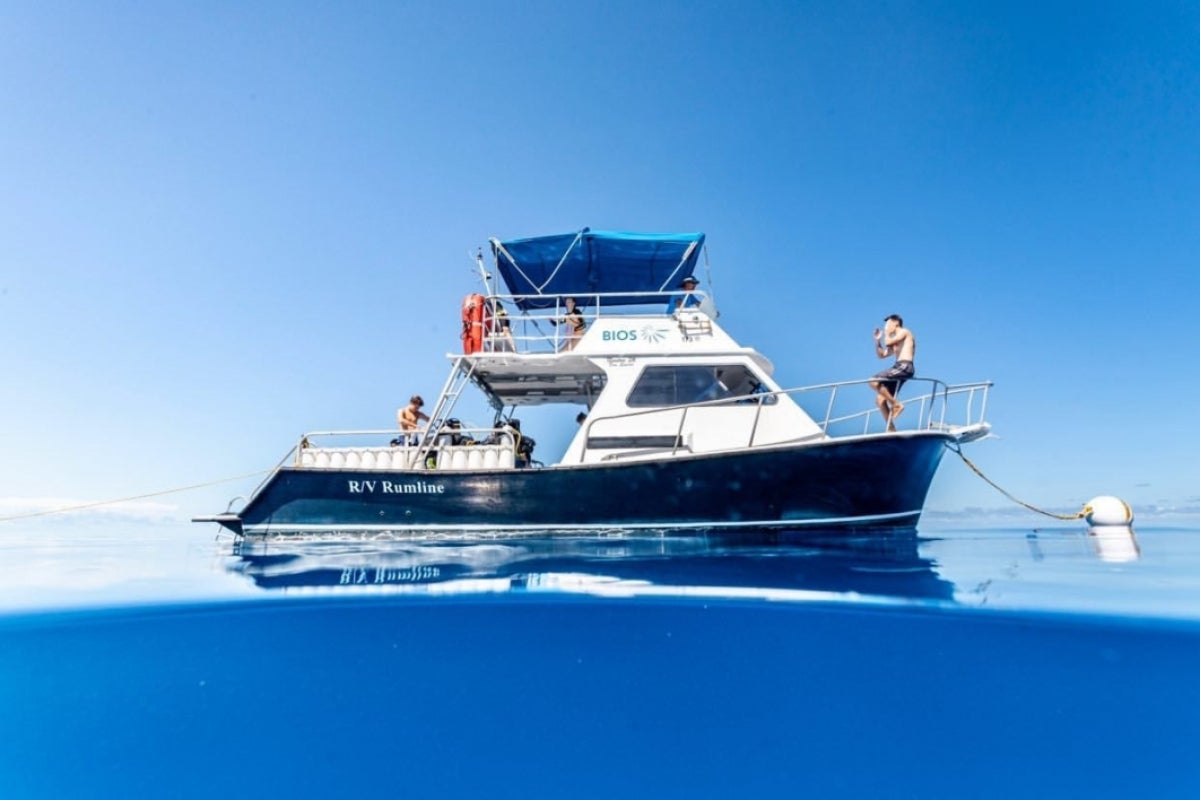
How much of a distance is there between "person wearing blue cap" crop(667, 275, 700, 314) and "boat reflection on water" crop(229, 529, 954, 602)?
13.1 feet

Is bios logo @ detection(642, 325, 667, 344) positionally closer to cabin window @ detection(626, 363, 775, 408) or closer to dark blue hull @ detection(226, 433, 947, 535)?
cabin window @ detection(626, 363, 775, 408)

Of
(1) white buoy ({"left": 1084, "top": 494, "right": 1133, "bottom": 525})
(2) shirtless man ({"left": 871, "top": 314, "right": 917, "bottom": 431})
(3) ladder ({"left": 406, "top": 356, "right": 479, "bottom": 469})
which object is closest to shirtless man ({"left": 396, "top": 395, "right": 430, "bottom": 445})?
(3) ladder ({"left": 406, "top": 356, "right": 479, "bottom": 469})

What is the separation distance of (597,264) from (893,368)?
5.15 meters

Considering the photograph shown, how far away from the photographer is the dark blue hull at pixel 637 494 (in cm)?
652

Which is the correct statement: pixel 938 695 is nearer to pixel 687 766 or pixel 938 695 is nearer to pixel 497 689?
pixel 687 766

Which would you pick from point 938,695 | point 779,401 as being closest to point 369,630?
point 938,695

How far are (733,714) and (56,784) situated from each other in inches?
165

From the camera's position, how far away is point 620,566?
15.2 ft

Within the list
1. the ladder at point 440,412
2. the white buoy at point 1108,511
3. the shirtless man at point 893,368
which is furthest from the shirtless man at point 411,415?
the white buoy at point 1108,511

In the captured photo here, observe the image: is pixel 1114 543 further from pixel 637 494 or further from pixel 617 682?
pixel 617 682

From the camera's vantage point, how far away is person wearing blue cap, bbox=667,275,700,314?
8.70 meters

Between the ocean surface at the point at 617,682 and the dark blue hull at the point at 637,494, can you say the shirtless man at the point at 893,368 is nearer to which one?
the dark blue hull at the point at 637,494

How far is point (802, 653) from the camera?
3533mm

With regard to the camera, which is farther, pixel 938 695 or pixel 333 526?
pixel 333 526
